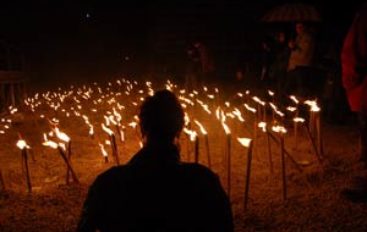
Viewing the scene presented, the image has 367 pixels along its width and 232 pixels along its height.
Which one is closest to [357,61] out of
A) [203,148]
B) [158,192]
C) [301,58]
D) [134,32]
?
[203,148]

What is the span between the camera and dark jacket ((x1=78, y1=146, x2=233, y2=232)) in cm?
239

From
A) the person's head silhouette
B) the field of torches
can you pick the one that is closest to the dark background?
the field of torches

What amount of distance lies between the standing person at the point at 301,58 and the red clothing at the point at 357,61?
4478 mm

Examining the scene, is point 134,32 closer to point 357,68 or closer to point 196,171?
point 357,68

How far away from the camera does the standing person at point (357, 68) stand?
526cm

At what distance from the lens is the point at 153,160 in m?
2.41

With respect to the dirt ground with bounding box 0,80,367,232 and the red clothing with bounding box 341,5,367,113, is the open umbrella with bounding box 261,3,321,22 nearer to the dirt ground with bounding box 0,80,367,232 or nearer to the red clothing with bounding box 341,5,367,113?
the dirt ground with bounding box 0,80,367,232

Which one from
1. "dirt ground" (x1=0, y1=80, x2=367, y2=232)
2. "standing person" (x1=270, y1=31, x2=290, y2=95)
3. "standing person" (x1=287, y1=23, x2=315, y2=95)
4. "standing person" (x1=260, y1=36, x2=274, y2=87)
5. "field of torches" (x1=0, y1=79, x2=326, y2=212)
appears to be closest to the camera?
"dirt ground" (x1=0, y1=80, x2=367, y2=232)

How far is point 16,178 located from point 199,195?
16.2ft

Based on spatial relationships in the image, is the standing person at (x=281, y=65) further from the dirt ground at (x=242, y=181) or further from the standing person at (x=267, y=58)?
the dirt ground at (x=242, y=181)

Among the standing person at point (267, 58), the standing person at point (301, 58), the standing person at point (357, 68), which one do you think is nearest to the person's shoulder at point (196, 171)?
the standing person at point (357, 68)

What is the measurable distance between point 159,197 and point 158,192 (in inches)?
1.0

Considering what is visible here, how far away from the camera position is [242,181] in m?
6.27

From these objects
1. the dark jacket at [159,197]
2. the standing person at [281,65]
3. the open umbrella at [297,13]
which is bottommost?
the dark jacket at [159,197]
